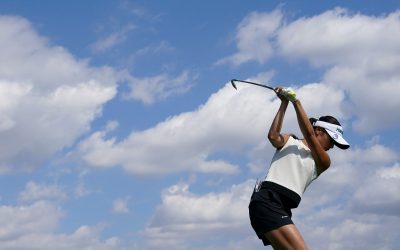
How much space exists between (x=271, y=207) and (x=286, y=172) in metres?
0.48

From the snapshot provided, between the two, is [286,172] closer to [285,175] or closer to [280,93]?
[285,175]

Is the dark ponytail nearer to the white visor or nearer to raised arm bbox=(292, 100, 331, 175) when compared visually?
the white visor

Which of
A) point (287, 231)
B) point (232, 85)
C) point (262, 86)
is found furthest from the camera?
point (232, 85)

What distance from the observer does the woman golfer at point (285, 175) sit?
8.87 meters

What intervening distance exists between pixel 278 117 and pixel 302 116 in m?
0.38

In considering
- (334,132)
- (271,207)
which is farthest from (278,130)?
(271,207)

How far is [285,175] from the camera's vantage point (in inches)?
353

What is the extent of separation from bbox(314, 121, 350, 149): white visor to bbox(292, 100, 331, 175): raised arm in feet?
0.69

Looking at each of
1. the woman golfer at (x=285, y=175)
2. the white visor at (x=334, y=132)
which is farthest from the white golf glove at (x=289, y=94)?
the white visor at (x=334, y=132)

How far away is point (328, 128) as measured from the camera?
9.23 metres

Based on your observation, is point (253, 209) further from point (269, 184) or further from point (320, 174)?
point (320, 174)

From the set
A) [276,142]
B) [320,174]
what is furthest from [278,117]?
[320,174]

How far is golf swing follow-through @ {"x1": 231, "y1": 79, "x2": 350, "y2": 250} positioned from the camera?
887cm

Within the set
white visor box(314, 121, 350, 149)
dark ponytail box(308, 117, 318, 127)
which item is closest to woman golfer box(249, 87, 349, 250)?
white visor box(314, 121, 350, 149)
